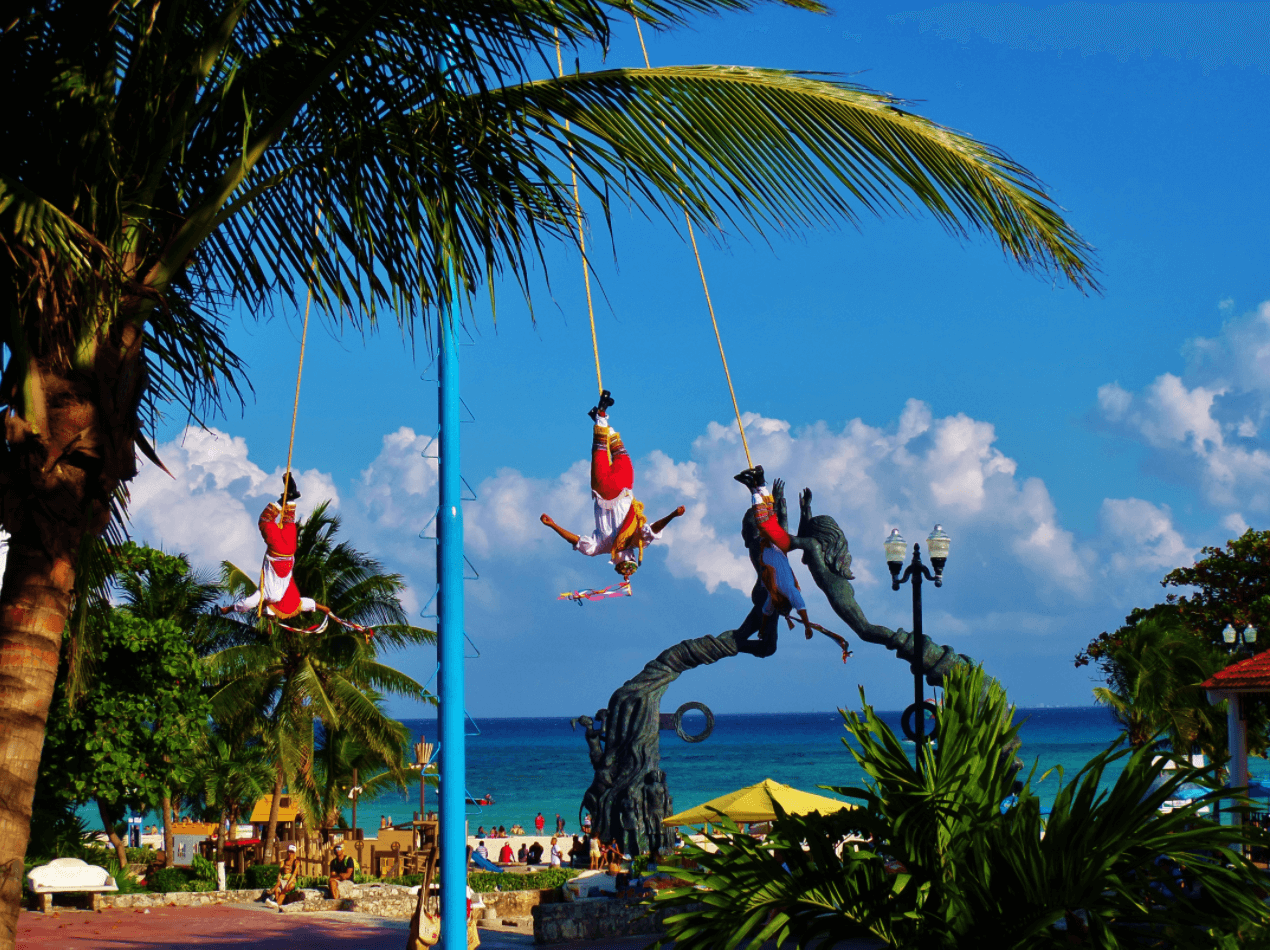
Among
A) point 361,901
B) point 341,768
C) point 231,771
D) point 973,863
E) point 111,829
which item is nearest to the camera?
point 973,863

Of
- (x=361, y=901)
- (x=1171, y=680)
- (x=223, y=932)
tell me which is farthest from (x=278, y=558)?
(x=1171, y=680)

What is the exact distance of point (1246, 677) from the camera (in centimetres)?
2016

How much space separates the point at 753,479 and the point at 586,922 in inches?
465

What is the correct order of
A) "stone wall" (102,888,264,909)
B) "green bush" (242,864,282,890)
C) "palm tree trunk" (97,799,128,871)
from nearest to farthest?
"stone wall" (102,888,264,909) < "palm tree trunk" (97,799,128,871) < "green bush" (242,864,282,890)

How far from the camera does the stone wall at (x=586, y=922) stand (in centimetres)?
1891

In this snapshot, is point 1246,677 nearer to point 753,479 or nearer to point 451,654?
point 753,479

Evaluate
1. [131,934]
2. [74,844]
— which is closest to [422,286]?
[131,934]

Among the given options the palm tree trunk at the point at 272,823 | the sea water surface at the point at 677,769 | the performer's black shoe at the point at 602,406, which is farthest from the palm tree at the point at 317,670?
the sea water surface at the point at 677,769

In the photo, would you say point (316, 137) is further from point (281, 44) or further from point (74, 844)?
point (74, 844)

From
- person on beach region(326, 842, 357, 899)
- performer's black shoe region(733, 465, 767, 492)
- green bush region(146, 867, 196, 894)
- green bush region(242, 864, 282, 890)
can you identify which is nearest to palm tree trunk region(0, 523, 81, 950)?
performer's black shoe region(733, 465, 767, 492)

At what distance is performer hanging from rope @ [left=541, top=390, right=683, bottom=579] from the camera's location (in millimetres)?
8148

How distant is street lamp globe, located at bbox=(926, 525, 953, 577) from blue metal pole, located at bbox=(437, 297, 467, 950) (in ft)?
36.4

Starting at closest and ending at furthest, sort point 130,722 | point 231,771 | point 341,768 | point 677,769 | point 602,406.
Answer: point 602,406
point 130,722
point 231,771
point 341,768
point 677,769

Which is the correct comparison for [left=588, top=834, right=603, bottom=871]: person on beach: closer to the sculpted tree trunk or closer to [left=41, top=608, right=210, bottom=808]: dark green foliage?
the sculpted tree trunk
